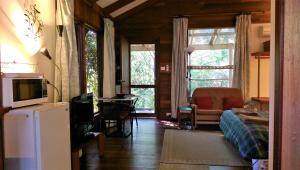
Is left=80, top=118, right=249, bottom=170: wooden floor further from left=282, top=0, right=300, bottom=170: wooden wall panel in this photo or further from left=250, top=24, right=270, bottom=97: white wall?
left=250, top=24, right=270, bottom=97: white wall

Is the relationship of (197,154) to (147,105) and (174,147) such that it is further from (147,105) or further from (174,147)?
(147,105)

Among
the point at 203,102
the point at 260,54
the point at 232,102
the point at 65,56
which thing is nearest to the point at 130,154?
the point at 65,56

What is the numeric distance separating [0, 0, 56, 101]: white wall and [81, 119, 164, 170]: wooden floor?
1.14 metres

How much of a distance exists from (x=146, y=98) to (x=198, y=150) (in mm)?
3305

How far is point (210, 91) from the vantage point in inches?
239

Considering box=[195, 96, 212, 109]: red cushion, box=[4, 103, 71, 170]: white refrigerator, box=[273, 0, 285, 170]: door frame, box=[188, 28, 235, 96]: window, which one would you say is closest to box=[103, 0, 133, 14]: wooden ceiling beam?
box=[188, 28, 235, 96]: window

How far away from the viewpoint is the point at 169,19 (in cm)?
663

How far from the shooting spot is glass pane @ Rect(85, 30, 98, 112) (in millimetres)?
5070

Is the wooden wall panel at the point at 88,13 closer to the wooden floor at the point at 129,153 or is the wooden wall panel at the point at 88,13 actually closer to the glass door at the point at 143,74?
the glass door at the point at 143,74

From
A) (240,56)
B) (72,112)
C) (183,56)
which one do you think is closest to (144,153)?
(72,112)

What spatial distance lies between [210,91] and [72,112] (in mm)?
3857

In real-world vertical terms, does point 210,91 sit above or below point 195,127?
above

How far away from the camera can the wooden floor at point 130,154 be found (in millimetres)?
3340

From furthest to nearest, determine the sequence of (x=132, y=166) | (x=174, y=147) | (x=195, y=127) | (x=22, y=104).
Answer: (x=195, y=127), (x=174, y=147), (x=132, y=166), (x=22, y=104)
